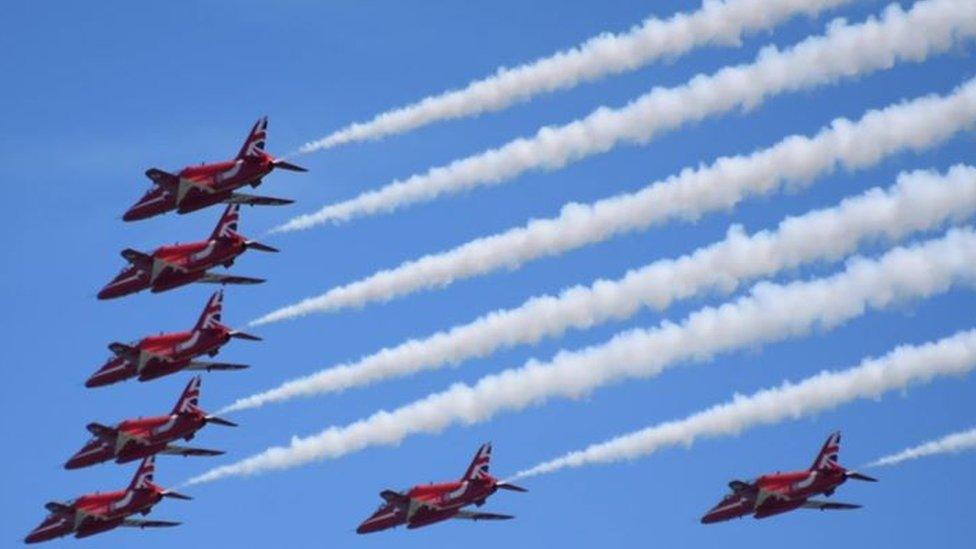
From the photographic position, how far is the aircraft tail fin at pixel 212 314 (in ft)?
316

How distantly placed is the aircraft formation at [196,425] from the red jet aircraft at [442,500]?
0.04 metres

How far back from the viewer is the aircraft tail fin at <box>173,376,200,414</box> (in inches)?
3883

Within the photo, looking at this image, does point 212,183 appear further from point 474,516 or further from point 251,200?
point 474,516

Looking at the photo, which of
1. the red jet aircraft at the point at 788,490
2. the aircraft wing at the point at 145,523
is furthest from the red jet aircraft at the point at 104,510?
the red jet aircraft at the point at 788,490

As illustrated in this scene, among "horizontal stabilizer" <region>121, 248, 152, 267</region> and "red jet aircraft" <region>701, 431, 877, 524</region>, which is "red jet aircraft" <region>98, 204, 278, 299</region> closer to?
"horizontal stabilizer" <region>121, 248, 152, 267</region>

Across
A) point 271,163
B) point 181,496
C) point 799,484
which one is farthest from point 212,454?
point 799,484

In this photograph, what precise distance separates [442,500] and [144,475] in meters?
12.4

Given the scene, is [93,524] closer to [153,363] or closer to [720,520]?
[153,363]

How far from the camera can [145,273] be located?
94375 millimetres

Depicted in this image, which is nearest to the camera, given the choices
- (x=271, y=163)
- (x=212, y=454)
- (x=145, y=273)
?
(x=271, y=163)

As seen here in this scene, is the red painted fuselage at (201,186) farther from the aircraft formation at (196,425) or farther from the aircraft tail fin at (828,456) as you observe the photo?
the aircraft tail fin at (828,456)

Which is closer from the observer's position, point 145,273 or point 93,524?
point 145,273

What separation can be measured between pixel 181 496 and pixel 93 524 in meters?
4.15

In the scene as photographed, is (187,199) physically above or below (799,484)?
above
